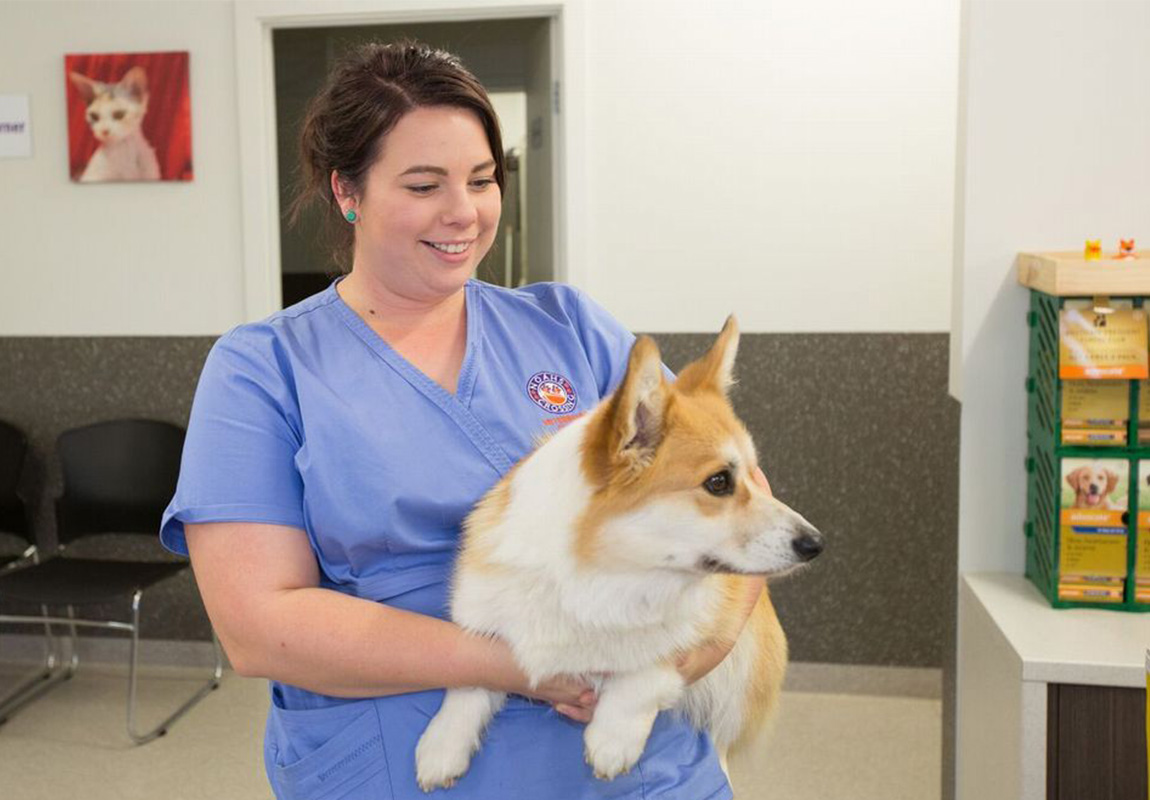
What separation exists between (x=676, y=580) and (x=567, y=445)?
0.19 meters

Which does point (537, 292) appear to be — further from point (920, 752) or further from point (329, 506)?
point (920, 752)

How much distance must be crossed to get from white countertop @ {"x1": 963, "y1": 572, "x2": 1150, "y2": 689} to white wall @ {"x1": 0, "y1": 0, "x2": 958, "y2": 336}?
73.5 inches

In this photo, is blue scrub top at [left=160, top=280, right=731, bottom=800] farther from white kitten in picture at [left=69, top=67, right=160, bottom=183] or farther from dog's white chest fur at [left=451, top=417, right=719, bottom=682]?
white kitten in picture at [left=69, top=67, right=160, bottom=183]

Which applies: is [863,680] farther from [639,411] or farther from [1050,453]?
[639,411]

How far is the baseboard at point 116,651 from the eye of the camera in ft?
14.0

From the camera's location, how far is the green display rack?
1.94 m

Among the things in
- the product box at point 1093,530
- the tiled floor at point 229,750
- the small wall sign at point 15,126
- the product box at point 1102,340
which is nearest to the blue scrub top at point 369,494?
the product box at point 1093,530

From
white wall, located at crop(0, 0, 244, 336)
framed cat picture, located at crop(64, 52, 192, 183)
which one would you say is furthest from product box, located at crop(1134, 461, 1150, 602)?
framed cat picture, located at crop(64, 52, 192, 183)

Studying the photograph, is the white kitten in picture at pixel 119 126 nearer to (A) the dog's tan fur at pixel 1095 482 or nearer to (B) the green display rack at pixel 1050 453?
(B) the green display rack at pixel 1050 453

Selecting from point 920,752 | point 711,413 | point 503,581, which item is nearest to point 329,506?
point 503,581

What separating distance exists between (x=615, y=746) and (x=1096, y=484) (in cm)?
106

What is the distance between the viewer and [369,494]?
4.39ft

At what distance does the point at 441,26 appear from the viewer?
4379 mm

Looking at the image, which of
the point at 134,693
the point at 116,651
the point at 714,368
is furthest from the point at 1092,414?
the point at 116,651
